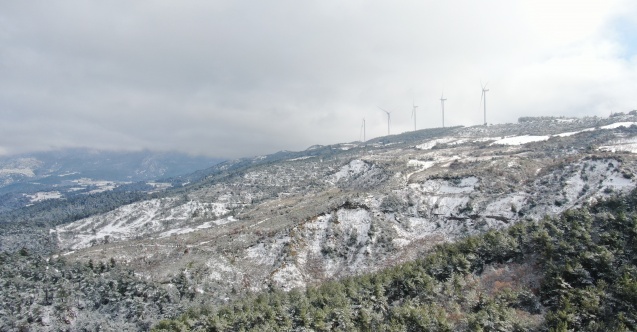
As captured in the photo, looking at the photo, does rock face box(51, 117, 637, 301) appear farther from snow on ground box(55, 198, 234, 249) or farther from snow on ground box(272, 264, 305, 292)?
snow on ground box(55, 198, 234, 249)

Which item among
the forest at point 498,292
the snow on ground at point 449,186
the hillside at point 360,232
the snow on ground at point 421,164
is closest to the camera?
the forest at point 498,292

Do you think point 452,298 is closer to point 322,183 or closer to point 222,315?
point 222,315

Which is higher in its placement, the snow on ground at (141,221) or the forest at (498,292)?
the forest at (498,292)

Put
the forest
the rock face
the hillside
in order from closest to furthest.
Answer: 1. the forest
2. the hillside
3. the rock face

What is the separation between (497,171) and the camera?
109688 mm

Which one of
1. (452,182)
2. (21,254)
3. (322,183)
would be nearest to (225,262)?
(21,254)

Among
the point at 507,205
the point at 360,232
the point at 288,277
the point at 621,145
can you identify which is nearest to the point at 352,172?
the point at 360,232

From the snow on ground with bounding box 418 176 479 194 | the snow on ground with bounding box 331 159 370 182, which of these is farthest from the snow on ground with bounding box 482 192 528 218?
the snow on ground with bounding box 331 159 370 182

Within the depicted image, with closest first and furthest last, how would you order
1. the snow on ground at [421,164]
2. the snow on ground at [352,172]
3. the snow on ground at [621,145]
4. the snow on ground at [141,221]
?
the snow on ground at [621,145] → the snow on ground at [421,164] → the snow on ground at [141,221] → the snow on ground at [352,172]

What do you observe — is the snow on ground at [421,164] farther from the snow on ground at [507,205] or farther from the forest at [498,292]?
the forest at [498,292]

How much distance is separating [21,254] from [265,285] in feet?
201

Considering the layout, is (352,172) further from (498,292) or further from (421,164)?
(498,292)

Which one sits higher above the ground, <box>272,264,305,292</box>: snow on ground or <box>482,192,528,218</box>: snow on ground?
<box>482,192,528,218</box>: snow on ground

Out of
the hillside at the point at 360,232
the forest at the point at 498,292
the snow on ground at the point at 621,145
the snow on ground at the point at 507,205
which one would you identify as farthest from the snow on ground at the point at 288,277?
the snow on ground at the point at 621,145
